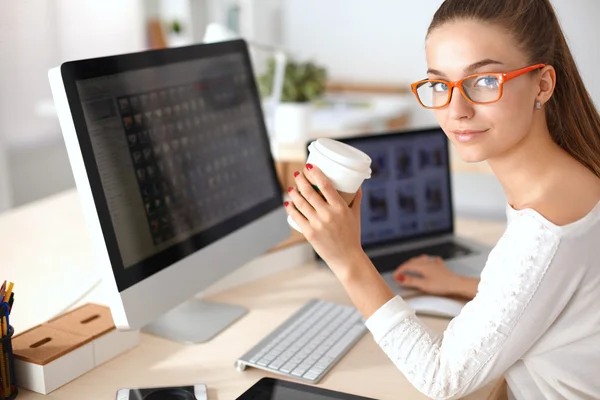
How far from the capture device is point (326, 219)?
0.98 meters

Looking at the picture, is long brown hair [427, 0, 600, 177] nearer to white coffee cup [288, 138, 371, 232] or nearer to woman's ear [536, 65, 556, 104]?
woman's ear [536, 65, 556, 104]

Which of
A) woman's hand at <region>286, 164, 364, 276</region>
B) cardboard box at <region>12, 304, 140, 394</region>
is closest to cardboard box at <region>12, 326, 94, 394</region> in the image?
cardboard box at <region>12, 304, 140, 394</region>

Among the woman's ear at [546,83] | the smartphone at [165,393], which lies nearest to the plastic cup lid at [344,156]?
the woman's ear at [546,83]

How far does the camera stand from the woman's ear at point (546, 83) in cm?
98

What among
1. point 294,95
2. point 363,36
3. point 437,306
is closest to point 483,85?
point 437,306

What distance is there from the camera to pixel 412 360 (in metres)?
0.98

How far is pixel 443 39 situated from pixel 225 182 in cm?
53

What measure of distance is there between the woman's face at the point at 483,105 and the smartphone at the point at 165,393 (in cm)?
51

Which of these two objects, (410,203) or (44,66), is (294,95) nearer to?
(410,203)

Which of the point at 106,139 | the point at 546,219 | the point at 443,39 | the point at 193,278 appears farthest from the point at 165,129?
the point at 546,219

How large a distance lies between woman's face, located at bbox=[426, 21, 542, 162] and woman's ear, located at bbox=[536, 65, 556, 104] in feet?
0.04

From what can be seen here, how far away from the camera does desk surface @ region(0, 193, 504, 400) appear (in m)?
1.07

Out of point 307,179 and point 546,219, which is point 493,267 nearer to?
point 546,219

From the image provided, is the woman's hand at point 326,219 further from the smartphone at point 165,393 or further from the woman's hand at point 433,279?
the woman's hand at point 433,279
